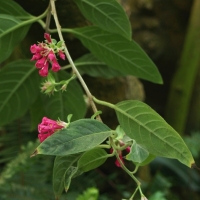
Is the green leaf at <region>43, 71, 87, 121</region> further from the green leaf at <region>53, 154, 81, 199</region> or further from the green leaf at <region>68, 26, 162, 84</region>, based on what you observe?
the green leaf at <region>53, 154, 81, 199</region>

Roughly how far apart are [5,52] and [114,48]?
0.66 ft

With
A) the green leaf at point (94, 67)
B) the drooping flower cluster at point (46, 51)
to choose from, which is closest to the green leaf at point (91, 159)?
the drooping flower cluster at point (46, 51)

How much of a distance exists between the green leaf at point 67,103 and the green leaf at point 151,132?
271mm

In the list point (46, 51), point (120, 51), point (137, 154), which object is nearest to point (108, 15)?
point (120, 51)

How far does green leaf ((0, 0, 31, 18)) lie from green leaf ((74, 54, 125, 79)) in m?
0.19

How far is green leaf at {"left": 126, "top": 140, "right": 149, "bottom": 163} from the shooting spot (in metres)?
0.46

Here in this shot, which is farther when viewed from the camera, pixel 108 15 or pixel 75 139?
pixel 108 15

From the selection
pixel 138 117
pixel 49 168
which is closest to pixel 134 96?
pixel 49 168

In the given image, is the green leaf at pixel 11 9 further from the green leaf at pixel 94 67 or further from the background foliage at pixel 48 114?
the green leaf at pixel 94 67

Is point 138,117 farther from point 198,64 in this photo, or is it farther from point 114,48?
point 198,64

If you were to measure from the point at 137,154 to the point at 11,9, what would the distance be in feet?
1.27

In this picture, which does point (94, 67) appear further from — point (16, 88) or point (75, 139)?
point (75, 139)

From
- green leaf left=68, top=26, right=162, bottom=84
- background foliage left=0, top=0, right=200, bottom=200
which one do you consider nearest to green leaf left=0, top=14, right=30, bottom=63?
background foliage left=0, top=0, right=200, bottom=200

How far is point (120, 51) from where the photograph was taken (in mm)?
756
